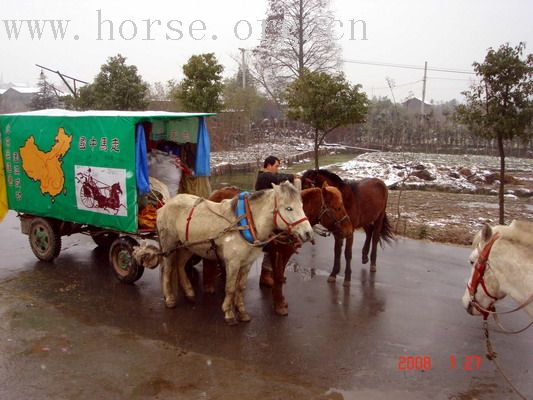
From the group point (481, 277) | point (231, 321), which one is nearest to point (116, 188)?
point (231, 321)

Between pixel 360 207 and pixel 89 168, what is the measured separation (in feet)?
13.8

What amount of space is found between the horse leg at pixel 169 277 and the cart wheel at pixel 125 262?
691 millimetres

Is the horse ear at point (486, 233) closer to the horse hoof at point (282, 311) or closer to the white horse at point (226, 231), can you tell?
the white horse at point (226, 231)

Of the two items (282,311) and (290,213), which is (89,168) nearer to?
(290,213)

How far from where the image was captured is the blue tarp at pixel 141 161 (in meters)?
6.43

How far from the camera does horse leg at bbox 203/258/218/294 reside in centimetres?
684

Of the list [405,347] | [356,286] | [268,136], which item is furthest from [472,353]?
[268,136]

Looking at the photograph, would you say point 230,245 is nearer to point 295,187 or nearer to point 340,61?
point 295,187

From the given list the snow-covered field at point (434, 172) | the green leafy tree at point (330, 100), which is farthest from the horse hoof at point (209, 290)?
the snow-covered field at point (434, 172)

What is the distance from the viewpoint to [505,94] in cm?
966

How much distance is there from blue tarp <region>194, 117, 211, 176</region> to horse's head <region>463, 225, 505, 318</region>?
4.90 m

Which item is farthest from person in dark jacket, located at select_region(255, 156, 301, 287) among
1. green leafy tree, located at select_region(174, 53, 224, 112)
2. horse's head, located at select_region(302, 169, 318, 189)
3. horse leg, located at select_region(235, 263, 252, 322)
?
green leafy tree, located at select_region(174, 53, 224, 112)
